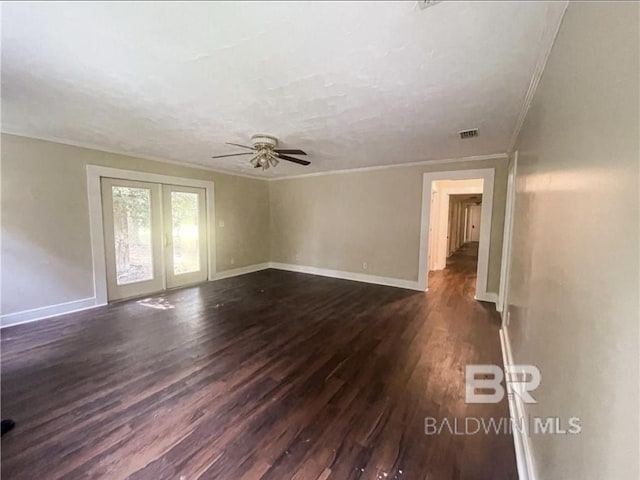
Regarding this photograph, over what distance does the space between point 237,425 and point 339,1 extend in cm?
260

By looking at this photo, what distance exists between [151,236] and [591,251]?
5.54m

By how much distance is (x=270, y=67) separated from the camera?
6.13 ft

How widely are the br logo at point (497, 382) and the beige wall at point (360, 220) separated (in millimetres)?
2348

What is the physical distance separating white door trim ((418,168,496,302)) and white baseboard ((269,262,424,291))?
0.53 m

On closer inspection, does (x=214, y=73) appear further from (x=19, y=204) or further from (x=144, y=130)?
(x=19, y=204)

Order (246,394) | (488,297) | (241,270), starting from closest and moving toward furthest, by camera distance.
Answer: (246,394) → (488,297) → (241,270)

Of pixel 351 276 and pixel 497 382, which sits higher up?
pixel 351 276

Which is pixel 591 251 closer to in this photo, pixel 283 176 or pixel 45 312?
pixel 45 312

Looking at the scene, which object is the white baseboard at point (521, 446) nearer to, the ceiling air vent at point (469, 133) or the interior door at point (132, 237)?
the ceiling air vent at point (469, 133)

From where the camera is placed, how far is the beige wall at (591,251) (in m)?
0.67

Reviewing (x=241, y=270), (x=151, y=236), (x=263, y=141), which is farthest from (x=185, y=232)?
(x=263, y=141)

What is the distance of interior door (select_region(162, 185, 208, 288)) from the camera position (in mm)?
5059

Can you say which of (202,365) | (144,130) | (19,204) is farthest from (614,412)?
(19,204)

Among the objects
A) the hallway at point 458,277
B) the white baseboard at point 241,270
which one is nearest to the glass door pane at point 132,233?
the white baseboard at point 241,270
